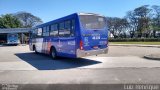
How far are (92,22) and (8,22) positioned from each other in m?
68.0

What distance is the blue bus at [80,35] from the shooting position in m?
13.7

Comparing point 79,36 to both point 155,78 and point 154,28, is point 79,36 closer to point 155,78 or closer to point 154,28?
point 155,78

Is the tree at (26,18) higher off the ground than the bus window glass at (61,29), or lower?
higher

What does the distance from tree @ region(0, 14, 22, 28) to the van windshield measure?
66.3 m

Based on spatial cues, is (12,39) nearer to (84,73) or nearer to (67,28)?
(67,28)

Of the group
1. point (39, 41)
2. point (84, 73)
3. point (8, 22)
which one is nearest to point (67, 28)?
point (84, 73)

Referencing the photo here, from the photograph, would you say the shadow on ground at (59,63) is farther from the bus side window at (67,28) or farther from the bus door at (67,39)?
the bus side window at (67,28)

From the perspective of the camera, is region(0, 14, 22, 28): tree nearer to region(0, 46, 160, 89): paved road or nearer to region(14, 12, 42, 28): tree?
region(14, 12, 42, 28): tree

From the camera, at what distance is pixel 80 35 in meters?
13.6

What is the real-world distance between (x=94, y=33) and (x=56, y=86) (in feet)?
21.3

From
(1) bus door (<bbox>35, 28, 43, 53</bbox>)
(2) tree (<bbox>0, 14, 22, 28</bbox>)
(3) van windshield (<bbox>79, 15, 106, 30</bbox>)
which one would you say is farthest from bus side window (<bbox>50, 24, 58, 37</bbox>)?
(2) tree (<bbox>0, 14, 22, 28</bbox>)

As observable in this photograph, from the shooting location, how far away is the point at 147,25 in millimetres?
84250

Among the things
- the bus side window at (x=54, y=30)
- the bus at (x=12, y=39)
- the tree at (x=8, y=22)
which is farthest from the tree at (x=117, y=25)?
the bus side window at (x=54, y=30)

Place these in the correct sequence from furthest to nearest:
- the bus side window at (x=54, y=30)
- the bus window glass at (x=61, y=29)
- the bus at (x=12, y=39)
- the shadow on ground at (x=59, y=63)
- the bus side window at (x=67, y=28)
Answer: the bus at (x=12, y=39)
the bus side window at (x=54, y=30)
the bus window glass at (x=61, y=29)
the bus side window at (x=67, y=28)
the shadow on ground at (x=59, y=63)
